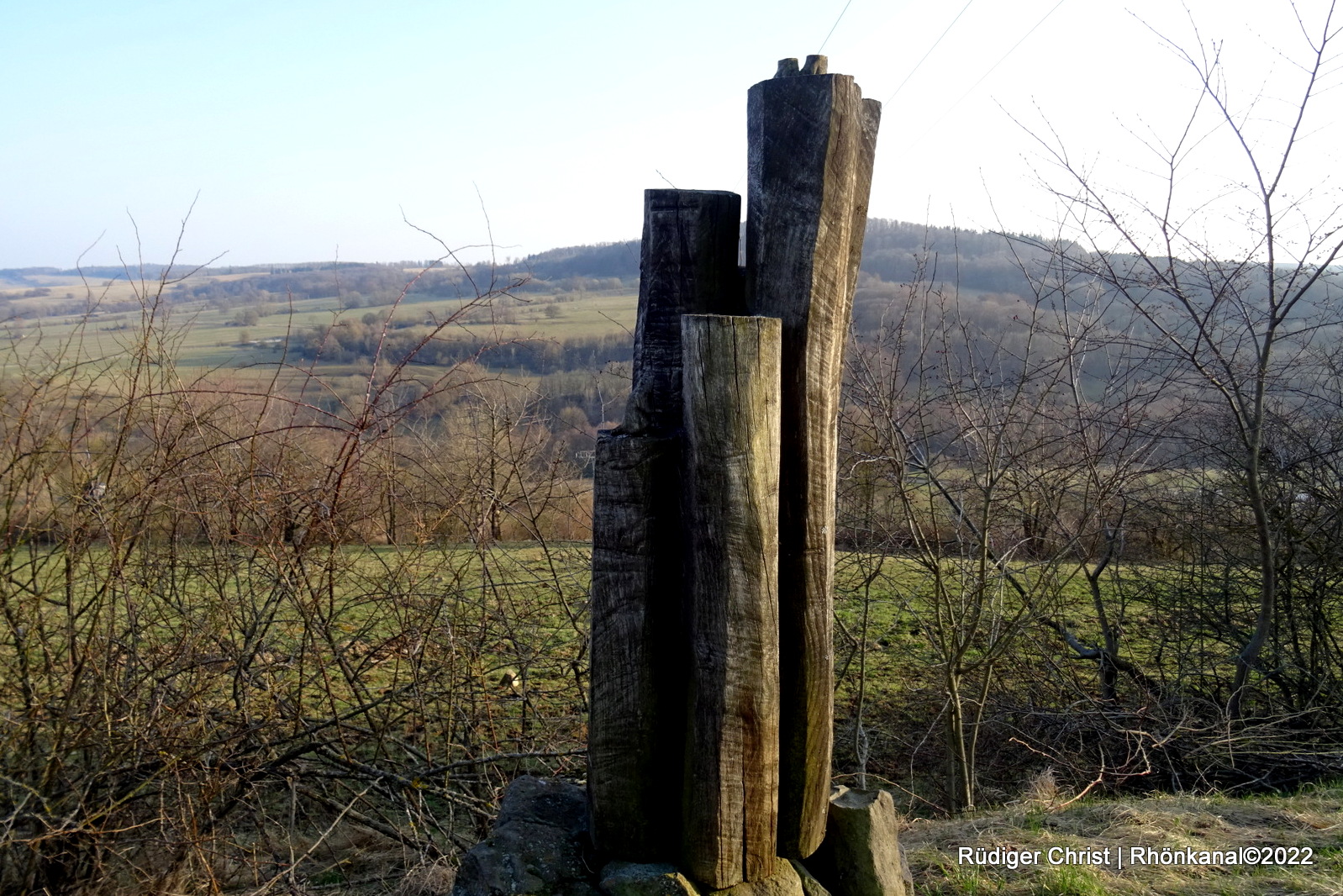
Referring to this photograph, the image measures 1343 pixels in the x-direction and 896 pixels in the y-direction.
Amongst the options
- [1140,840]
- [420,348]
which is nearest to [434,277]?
[420,348]

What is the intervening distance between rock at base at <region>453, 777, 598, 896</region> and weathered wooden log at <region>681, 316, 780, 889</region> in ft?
1.20

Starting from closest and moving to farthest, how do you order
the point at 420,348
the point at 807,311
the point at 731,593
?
the point at 731,593 < the point at 807,311 < the point at 420,348

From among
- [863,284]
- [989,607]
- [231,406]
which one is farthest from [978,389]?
[863,284]

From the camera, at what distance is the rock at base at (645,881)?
2.38 m

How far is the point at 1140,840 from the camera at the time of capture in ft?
13.3

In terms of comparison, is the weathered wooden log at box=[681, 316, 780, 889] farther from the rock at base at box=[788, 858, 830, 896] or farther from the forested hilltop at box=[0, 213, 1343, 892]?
the forested hilltop at box=[0, 213, 1343, 892]

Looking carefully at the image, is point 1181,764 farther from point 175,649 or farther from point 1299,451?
point 175,649

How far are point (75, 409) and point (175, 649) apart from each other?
4.40 ft

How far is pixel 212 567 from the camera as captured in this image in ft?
15.9

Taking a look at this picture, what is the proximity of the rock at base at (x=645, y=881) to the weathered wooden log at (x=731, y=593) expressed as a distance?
0.07 m

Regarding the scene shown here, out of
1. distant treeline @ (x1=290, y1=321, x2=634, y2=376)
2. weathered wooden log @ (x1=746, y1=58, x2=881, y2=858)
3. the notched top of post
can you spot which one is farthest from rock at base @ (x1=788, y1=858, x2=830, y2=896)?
distant treeline @ (x1=290, y1=321, x2=634, y2=376)

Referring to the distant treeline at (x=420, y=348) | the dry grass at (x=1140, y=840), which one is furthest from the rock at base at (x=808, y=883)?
the distant treeline at (x=420, y=348)

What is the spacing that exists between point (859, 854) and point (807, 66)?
2357 millimetres

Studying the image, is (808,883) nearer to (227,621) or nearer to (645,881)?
(645,881)
